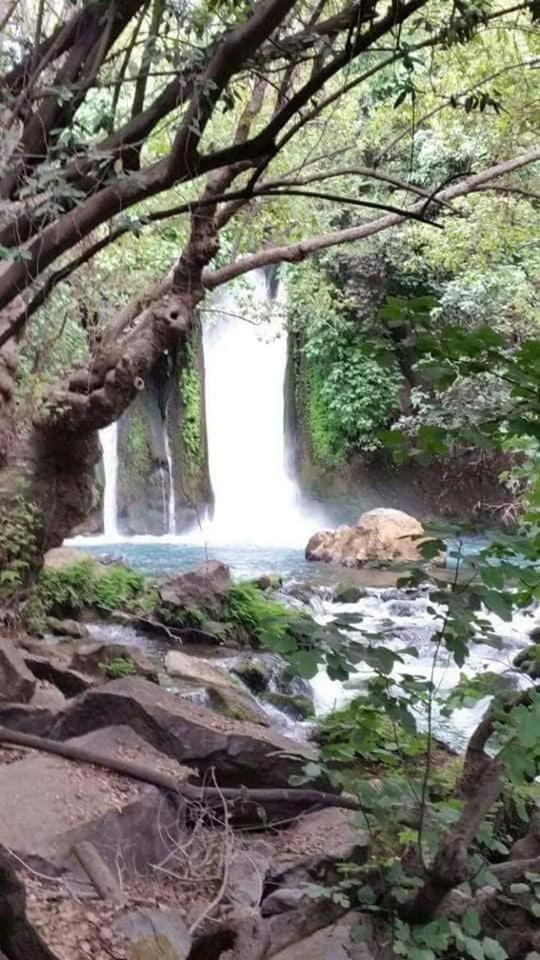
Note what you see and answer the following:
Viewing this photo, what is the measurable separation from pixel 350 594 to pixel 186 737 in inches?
232

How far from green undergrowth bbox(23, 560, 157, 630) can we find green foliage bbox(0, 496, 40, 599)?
1619mm

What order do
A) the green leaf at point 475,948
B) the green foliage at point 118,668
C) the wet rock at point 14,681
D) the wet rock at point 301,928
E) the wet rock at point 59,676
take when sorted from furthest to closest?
1. the green foliage at point 118,668
2. the wet rock at point 59,676
3. the wet rock at point 14,681
4. the wet rock at point 301,928
5. the green leaf at point 475,948

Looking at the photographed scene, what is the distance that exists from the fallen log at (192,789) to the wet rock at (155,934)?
74 centimetres

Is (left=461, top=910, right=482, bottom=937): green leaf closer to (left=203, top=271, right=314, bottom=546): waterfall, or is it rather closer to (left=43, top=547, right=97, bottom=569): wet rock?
(left=43, top=547, right=97, bottom=569): wet rock

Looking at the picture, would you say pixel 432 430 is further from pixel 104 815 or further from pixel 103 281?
pixel 103 281

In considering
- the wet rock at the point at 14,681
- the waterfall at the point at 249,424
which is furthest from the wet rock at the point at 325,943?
the waterfall at the point at 249,424

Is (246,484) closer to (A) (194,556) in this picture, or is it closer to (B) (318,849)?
(A) (194,556)

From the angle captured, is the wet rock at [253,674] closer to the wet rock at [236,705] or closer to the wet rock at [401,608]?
the wet rock at [236,705]

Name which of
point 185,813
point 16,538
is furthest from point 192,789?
point 16,538

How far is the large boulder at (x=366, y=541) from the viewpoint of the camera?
42.5 ft

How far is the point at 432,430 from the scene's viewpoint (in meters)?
2.04

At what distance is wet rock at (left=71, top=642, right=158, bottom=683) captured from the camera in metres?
6.61

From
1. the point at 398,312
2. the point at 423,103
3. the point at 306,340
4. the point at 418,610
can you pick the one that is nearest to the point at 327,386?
the point at 306,340

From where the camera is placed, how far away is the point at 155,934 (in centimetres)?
283
